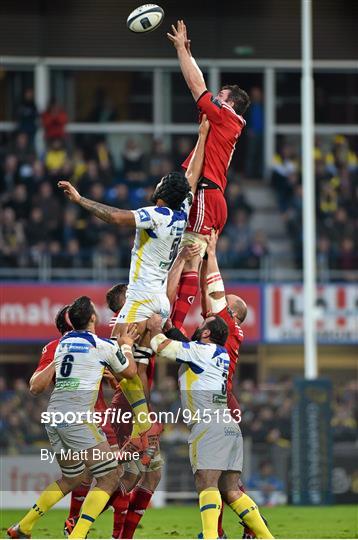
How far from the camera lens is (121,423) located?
13820 mm

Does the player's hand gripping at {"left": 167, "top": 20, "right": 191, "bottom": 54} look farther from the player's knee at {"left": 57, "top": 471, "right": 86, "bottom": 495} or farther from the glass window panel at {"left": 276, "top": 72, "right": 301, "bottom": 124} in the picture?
the glass window panel at {"left": 276, "top": 72, "right": 301, "bottom": 124}

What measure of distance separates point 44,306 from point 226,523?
1023 cm

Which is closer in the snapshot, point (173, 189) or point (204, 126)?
point (173, 189)

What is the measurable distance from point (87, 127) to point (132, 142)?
7.29 ft

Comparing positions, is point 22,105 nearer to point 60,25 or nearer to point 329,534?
point 60,25

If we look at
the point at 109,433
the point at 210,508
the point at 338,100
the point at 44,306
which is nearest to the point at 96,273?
the point at 44,306

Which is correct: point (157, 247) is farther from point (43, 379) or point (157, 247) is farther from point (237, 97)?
point (237, 97)

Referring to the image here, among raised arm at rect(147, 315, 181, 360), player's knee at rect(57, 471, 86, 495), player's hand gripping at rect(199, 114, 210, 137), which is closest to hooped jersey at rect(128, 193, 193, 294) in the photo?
raised arm at rect(147, 315, 181, 360)

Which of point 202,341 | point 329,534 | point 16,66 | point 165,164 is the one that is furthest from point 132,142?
point 202,341

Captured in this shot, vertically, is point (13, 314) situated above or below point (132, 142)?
below

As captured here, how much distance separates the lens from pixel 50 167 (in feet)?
95.3

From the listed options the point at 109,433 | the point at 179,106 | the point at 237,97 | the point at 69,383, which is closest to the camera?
the point at 69,383

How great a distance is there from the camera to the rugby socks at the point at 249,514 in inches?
511

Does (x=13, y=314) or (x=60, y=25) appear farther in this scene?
(x=60, y=25)
